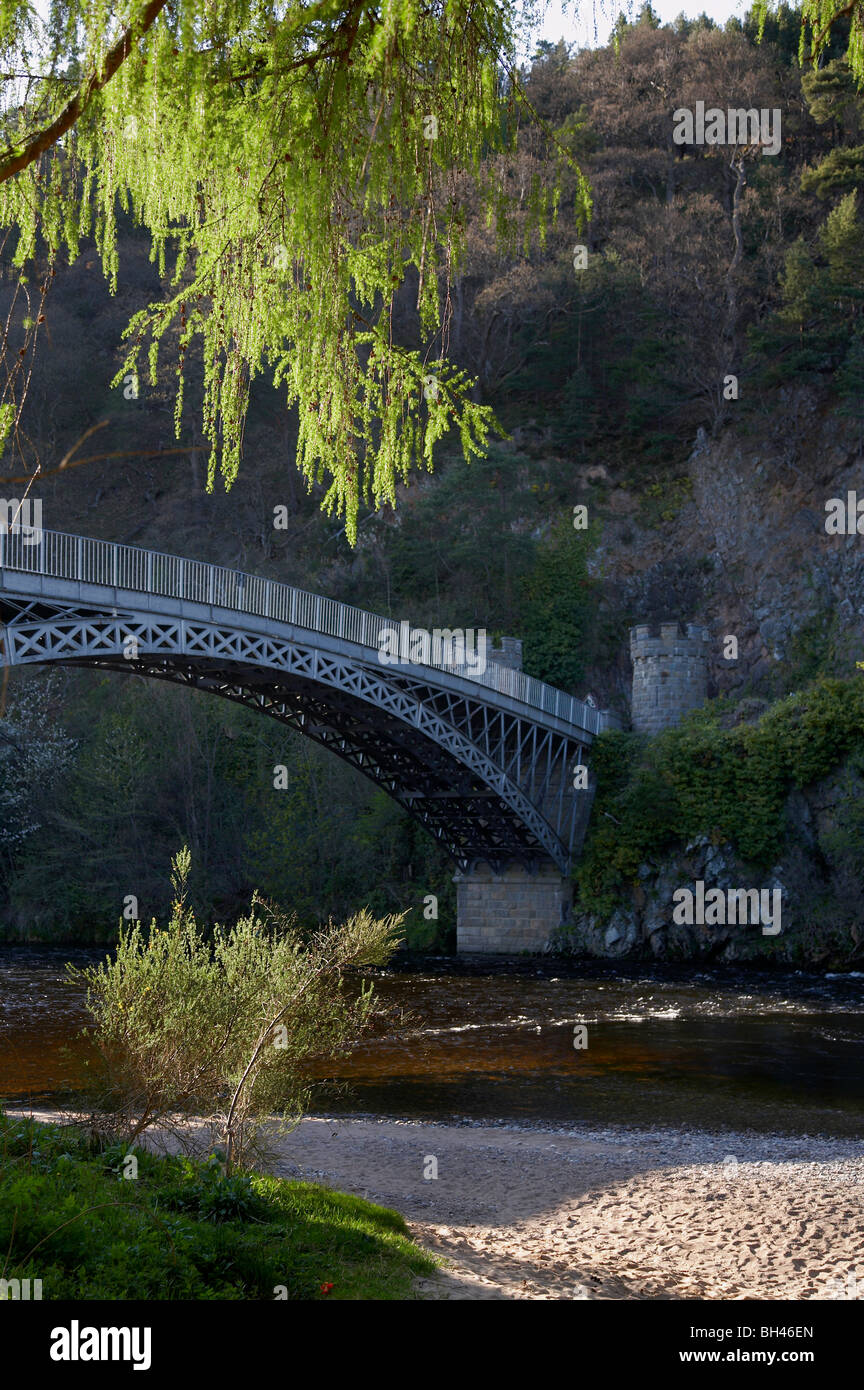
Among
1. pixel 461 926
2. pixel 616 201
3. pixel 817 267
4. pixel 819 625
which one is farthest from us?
pixel 616 201

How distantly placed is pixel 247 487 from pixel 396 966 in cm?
2339

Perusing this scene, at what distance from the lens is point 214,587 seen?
20641 millimetres

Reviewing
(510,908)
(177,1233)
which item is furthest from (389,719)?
(177,1233)

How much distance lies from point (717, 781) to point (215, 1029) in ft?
68.1

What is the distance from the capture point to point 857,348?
3403 cm

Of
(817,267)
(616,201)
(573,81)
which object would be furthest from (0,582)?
(573,81)

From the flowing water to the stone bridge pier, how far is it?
13.0ft

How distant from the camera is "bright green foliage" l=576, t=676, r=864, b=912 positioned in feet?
85.2

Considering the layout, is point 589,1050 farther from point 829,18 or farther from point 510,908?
point 829,18

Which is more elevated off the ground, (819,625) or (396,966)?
(819,625)

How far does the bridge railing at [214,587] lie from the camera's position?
58.4 ft

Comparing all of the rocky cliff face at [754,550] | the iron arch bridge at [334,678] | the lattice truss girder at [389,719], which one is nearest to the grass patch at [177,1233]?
the iron arch bridge at [334,678]

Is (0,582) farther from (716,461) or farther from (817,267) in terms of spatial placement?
(817,267)
